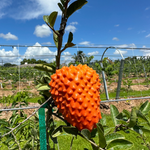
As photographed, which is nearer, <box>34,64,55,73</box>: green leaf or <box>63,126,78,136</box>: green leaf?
<box>63,126,78,136</box>: green leaf

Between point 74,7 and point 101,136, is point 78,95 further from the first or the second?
point 74,7

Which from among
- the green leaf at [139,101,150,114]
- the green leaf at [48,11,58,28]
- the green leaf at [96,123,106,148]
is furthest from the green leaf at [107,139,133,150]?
the green leaf at [48,11,58,28]

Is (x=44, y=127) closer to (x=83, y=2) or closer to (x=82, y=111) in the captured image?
(x=82, y=111)

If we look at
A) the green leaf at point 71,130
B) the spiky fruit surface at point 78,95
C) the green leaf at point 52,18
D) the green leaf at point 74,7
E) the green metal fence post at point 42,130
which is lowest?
the green metal fence post at point 42,130

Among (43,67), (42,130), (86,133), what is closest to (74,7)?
(43,67)

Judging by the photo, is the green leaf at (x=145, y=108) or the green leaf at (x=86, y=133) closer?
the green leaf at (x=86, y=133)

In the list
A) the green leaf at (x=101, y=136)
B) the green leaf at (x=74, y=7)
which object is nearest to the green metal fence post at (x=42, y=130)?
the green leaf at (x=101, y=136)

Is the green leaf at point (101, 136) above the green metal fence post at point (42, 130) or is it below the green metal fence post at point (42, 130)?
above

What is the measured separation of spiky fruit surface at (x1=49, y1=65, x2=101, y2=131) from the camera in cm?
47

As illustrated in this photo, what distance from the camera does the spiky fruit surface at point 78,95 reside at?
1.53 ft

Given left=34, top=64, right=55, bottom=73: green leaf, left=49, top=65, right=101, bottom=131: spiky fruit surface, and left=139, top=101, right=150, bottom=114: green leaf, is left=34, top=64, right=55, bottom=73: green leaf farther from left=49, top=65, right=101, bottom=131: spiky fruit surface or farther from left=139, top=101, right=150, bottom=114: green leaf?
left=139, top=101, right=150, bottom=114: green leaf

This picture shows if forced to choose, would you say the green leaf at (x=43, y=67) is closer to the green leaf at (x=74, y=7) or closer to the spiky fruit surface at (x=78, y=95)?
the spiky fruit surface at (x=78, y=95)

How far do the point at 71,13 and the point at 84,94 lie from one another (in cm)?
27

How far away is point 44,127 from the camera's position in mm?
669
